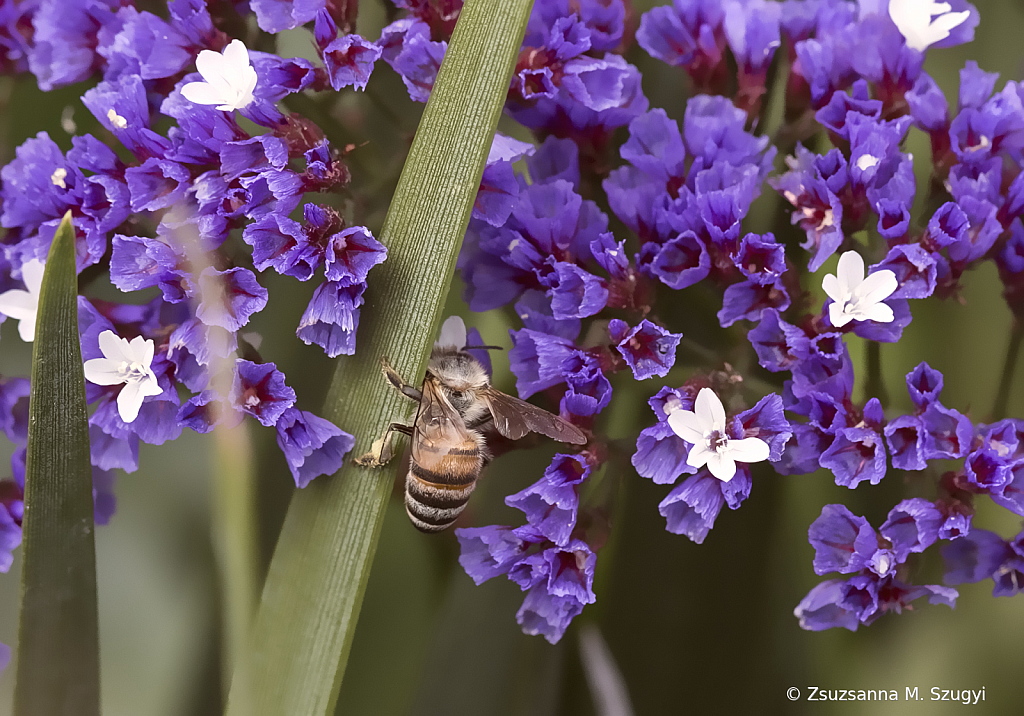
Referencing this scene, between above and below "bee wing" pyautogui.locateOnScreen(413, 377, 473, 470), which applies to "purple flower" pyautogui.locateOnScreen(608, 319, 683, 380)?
above

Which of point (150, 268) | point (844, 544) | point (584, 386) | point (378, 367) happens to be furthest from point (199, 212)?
point (844, 544)

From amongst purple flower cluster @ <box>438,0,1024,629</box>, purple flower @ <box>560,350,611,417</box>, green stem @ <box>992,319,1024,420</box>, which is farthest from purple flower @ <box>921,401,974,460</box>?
purple flower @ <box>560,350,611,417</box>

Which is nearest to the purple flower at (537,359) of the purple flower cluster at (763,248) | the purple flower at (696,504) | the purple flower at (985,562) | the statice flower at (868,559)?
the purple flower cluster at (763,248)

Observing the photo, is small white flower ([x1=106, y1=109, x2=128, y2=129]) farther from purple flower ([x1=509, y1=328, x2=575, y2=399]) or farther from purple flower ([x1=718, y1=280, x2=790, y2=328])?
purple flower ([x1=718, y1=280, x2=790, y2=328])

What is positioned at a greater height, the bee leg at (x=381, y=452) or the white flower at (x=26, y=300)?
the white flower at (x=26, y=300)

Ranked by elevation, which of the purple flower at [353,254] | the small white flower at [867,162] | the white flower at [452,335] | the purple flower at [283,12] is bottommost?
the white flower at [452,335]

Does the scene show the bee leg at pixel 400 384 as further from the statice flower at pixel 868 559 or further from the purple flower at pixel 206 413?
the statice flower at pixel 868 559
